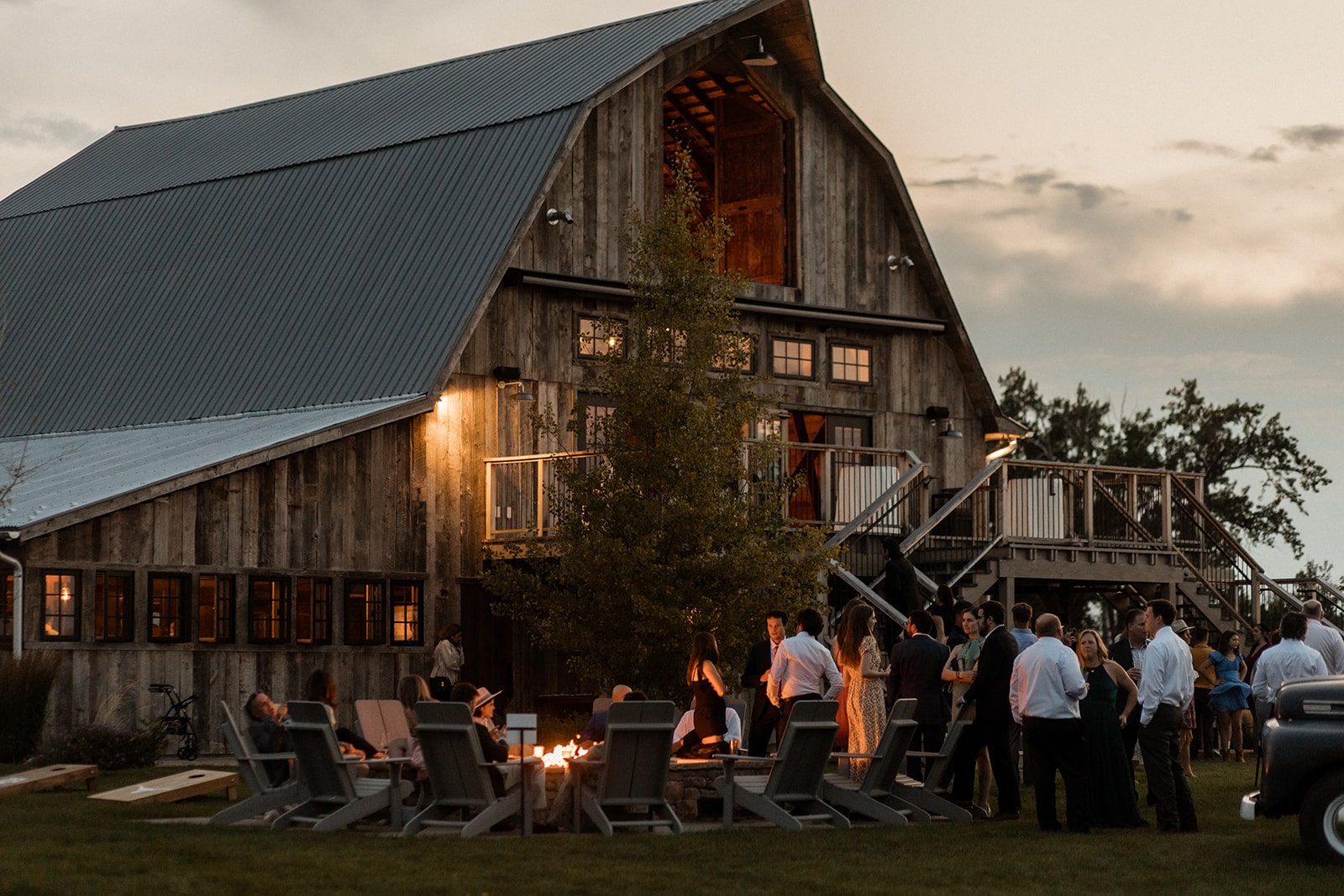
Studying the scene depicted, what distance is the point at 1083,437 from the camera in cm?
6219

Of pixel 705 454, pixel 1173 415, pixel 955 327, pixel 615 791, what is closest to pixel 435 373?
pixel 705 454

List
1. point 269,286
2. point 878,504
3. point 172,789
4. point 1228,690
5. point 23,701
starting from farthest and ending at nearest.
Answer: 1. point 269,286
2. point 878,504
3. point 1228,690
4. point 23,701
5. point 172,789

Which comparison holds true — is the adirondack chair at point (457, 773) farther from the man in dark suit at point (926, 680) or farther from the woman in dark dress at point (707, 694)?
the man in dark suit at point (926, 680)

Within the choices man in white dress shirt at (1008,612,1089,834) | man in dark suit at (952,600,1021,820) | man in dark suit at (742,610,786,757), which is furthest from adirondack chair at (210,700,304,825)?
man in white dress shirt at (1008,612,1089,834)

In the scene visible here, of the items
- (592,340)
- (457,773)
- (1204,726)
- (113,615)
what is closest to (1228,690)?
(1204,726)

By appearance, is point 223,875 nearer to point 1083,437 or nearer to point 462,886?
point 462,886

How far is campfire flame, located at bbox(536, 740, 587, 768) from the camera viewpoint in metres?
14.0

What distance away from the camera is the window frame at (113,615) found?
21.0 m

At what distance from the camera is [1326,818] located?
1192cm

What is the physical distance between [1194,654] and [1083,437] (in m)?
40.8

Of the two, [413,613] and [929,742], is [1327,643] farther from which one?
[413,613]

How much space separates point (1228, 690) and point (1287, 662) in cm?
615

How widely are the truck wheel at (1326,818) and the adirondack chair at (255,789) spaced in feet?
22.9

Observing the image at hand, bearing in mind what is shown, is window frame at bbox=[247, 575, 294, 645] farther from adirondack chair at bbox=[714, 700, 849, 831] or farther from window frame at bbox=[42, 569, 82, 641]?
adirondack chair at bbox=[714, 700, 849, 831]
